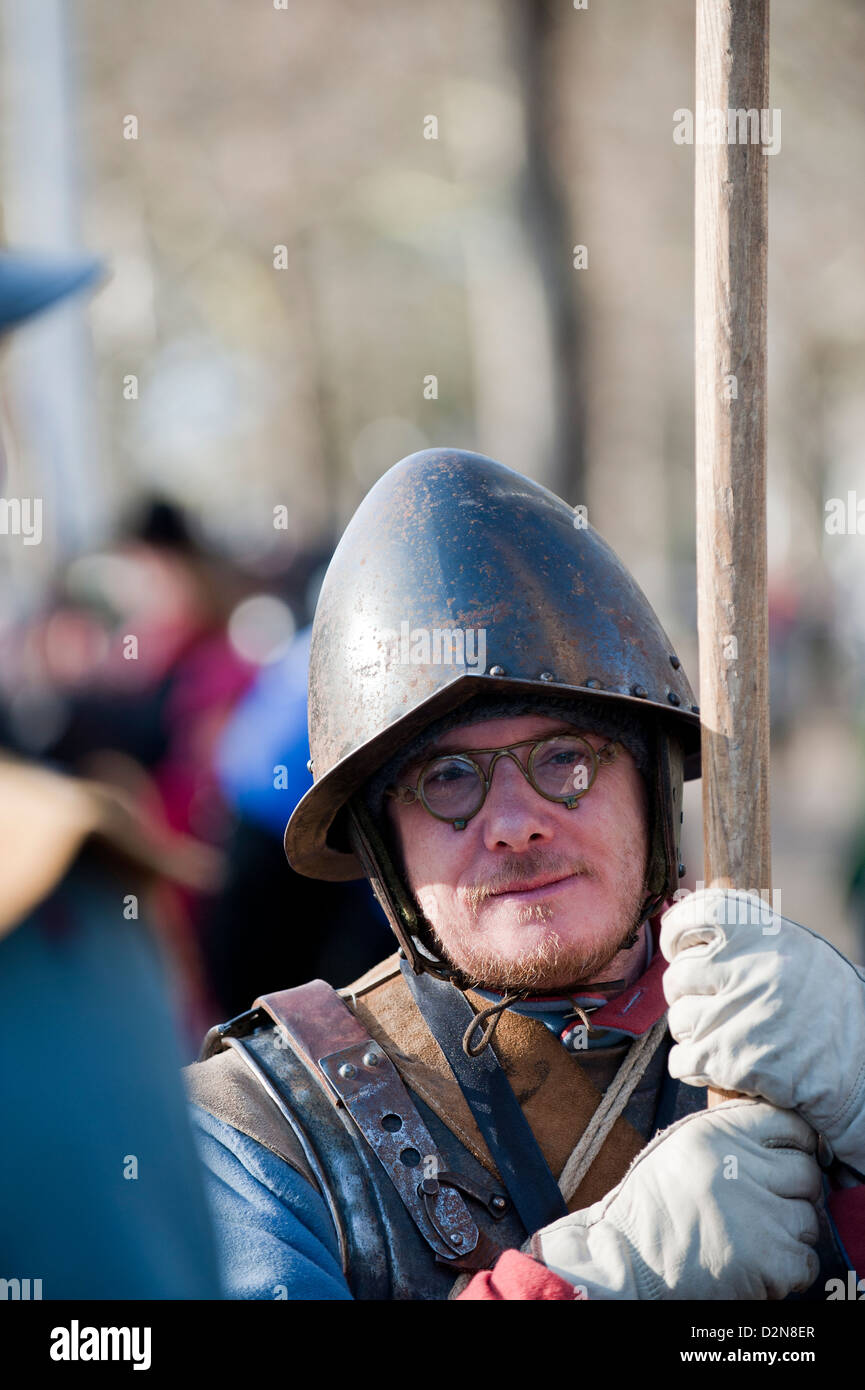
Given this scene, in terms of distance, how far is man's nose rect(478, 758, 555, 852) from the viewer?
2436mm

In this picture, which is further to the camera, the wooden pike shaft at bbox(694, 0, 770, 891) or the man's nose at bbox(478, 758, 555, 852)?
the man's nose at bbox(478, 758, 555, 852)

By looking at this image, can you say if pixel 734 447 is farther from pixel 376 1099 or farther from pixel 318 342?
pixel 318 342

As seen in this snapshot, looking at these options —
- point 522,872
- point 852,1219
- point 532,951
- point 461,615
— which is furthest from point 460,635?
point 852,1219

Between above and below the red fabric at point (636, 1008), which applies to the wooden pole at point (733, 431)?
above

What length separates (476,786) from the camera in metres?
2.50

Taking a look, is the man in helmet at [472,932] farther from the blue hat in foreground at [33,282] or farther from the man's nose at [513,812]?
the blue hat in foreground at [33,282]

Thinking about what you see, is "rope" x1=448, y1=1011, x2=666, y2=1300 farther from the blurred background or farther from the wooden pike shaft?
the blurred background

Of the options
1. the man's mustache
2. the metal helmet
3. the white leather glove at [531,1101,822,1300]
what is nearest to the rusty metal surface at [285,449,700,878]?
the metal helmet

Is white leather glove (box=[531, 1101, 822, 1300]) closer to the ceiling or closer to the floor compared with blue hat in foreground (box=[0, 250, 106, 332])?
closer to the floor

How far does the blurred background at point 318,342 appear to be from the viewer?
5086mm

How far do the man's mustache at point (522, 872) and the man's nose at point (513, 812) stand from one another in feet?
0.08

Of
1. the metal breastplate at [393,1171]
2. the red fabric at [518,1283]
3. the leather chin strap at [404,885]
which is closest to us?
the red fabric at [518,1283]

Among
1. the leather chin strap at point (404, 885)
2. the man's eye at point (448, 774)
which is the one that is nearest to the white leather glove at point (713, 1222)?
the leather chin strap at point (404, 885)

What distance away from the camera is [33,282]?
1811 millimetres
